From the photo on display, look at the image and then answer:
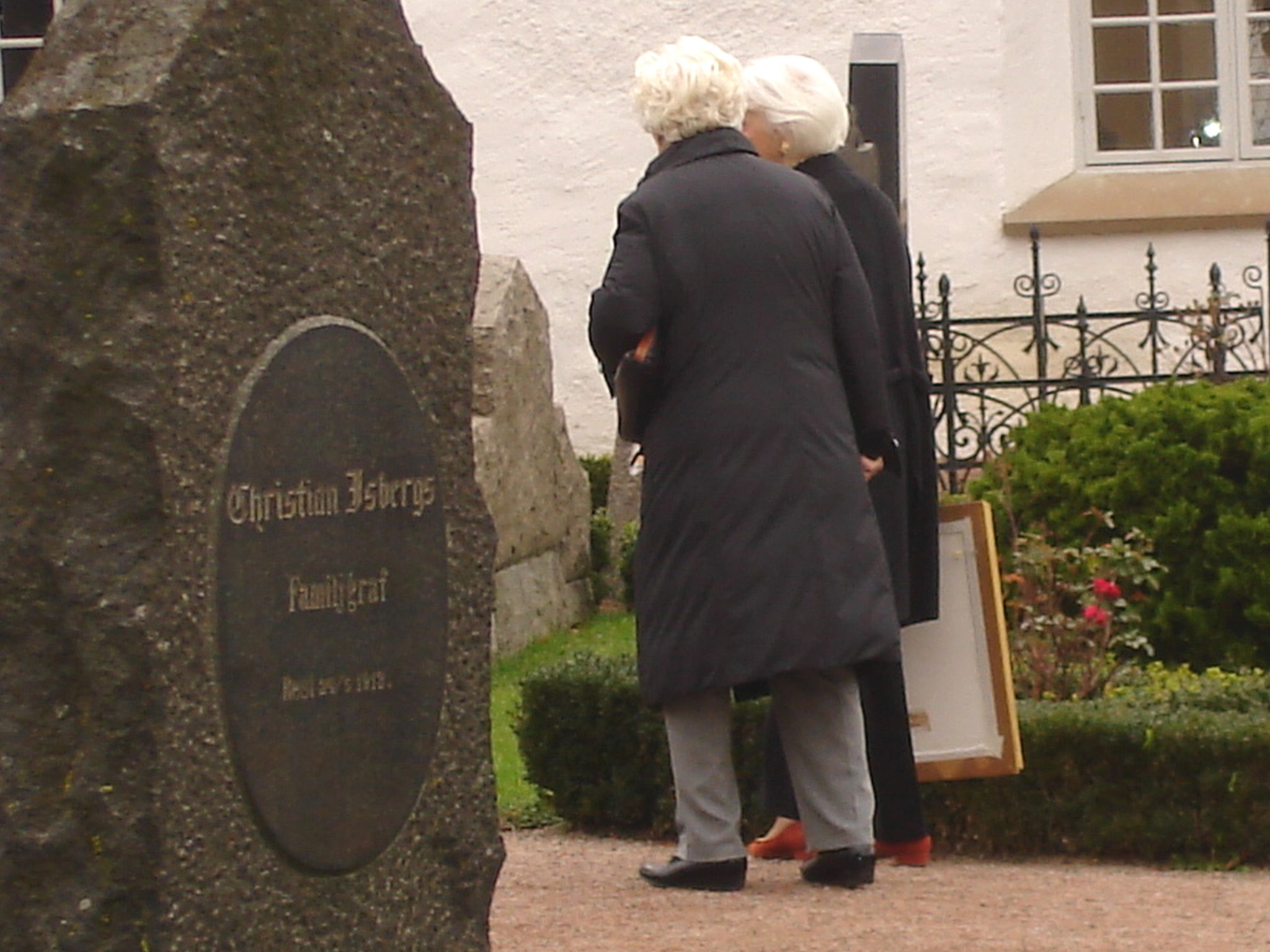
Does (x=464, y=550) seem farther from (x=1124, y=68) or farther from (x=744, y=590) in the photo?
(x=1124, y=68)

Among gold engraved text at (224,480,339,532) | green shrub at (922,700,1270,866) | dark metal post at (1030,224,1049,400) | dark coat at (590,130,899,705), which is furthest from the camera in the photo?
dark metal post at (1030,224,1049,400)

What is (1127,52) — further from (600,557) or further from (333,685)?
(333,685)

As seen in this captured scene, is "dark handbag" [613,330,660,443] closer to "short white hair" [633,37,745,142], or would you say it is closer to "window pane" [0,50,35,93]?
"short white hair" [633,37,745,142]

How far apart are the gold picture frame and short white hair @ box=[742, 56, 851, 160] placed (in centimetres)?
91

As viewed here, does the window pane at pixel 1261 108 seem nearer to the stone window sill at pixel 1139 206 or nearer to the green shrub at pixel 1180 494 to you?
the stone window sill at pixel 1139 206

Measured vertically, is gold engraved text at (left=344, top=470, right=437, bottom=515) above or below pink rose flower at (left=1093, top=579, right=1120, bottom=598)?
above

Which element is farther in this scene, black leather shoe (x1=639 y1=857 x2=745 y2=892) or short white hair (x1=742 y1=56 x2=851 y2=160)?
short white hair (x1=742 y1=56 x2=851 y2=160)

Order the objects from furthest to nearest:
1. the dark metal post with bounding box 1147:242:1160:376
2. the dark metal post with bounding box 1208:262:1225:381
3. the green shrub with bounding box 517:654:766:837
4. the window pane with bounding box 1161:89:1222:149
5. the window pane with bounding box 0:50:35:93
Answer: the window pane with bounding box 0:50:35:93, the window pane with bounding box 1161:89:1222:149, the dark metal post with bounding box 1147:242:1160:376, the dark metal post with bounding box 1208:262:1225:381, the green shrub with bounding box 517:654:766:837

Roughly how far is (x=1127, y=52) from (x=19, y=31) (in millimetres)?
6286

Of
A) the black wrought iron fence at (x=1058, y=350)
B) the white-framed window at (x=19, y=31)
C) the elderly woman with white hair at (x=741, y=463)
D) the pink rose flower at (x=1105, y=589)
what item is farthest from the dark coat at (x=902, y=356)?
the white-framed window at (x=19, y=31)

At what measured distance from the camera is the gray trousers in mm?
5000

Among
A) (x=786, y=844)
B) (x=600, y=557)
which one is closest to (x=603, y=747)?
(x=786, y=844)

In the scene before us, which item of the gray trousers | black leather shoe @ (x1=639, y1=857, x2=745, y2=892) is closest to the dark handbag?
the gray trousers

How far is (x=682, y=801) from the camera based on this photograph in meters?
5.05
